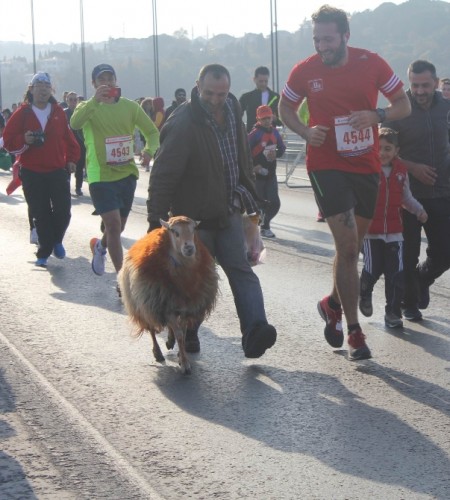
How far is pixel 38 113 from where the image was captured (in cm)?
1185

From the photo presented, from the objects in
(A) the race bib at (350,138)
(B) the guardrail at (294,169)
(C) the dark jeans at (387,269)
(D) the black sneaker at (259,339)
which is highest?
(A) the race bib at (350,138)

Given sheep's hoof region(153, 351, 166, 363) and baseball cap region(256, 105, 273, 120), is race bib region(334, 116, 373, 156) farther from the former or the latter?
baseball cap region(256, 105, 273, 120)

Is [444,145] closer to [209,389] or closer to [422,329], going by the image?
[422,329]

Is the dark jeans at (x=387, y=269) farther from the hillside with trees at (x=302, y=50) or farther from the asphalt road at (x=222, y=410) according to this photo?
the hillside with trees at (x=302, y=50)

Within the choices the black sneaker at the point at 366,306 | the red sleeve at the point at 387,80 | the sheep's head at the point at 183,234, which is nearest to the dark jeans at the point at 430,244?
Answer: the black sneaker at the point at 366,306

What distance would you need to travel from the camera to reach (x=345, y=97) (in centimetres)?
706

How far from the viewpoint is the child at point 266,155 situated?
47.0ft

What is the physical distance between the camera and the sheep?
273 inches

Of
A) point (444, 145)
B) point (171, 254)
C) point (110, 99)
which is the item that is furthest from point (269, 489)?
point (110, 99)

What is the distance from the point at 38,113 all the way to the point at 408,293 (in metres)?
4.85

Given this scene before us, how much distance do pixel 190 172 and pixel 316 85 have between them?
3.01 ft

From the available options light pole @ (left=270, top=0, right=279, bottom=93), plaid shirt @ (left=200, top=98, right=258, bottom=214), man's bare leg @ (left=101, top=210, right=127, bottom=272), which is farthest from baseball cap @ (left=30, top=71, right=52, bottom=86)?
light pole @ (left=270, top=0, right=279, bottom=93)

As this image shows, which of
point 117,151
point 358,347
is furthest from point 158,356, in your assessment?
point 117,151

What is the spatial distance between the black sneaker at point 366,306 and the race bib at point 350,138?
1.62 metres
